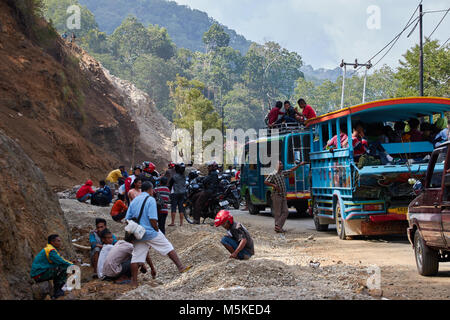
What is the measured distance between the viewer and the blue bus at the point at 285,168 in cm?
1975

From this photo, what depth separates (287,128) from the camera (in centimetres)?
1994

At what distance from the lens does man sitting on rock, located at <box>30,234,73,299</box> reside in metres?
8.50

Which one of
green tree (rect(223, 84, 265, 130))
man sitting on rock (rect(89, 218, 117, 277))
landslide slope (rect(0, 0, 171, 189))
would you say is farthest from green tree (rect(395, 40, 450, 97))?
green tree (rect(223, 84, 265, 130))

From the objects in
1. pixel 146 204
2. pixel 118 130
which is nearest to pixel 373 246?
pixel 146 204

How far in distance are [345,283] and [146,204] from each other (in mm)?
3276

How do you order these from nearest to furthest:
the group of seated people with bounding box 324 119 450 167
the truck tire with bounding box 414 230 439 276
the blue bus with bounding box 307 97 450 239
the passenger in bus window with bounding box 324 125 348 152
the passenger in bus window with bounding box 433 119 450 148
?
the truck tire with bounding box 414 230 439 276
the blue bus with bounding box 307 97 450 239
the passenger in bus window with bounding box 433 119 450 148
the group of seated people with bounding box 324 119 450 167
the passenger in bus window with bounding box 324 125 348 152

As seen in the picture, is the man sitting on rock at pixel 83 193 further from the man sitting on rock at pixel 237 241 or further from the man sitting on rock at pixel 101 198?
the man sitting on rock at pixel 237 241

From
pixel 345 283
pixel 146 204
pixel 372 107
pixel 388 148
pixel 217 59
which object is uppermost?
pixel 217 59

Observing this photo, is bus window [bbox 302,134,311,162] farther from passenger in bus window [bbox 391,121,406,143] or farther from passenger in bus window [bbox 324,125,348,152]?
passenger in bus window [bbox 391,121,406,143]

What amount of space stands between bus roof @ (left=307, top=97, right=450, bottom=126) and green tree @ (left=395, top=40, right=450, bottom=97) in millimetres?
28196

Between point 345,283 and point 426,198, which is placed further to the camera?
point 426,198

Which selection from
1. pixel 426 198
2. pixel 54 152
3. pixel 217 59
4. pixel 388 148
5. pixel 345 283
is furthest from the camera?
pixel 217 59
